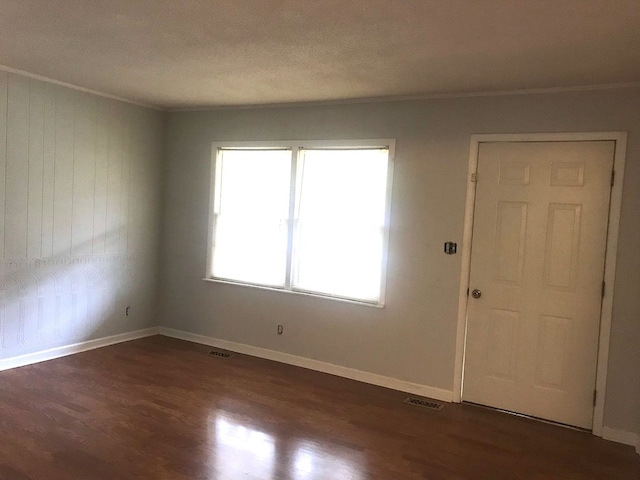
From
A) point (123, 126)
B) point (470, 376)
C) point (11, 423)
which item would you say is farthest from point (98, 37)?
point (470, 376)

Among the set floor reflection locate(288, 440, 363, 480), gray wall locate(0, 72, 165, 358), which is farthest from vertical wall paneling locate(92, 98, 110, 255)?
floor reflection locate(288, 440, 363, 480)

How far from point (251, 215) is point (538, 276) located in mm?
2767

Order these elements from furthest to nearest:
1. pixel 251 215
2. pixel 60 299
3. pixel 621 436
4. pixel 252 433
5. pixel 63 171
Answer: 1. pixel 251 215
2. pixel 60 299
3. pixel 63 171
4. pixel 621 436
5. pixel 252 433

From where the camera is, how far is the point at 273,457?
3.17 metres

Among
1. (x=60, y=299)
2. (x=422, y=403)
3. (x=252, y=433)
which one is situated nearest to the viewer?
(x=252, y=433)

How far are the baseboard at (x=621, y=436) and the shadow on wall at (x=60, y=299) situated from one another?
4.54 meters

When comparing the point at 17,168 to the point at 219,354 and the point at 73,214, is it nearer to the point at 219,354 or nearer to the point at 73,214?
the point at 73,214

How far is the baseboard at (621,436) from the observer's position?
3627 mm

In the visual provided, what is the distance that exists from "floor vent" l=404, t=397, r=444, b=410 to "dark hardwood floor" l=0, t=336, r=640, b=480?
7cm

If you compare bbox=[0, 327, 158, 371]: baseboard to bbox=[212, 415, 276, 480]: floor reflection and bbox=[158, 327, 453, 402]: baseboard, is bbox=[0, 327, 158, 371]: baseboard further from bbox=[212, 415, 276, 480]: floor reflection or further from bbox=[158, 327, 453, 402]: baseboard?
bbox=[212, 415, 276, 480]: floor reflection

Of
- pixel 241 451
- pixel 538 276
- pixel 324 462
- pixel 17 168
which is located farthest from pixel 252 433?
pixel 17 168

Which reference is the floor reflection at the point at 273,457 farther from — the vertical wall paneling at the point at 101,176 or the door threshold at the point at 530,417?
the vertical wall paneling at the point at 101,176

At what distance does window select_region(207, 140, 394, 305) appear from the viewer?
4.66 m

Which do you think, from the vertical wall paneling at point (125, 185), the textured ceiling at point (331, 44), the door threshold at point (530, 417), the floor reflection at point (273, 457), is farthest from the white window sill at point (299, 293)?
the textured ceiling at point (331, 44)
